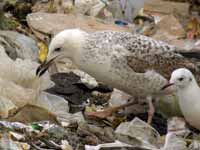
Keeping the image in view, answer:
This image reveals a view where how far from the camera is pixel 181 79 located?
4.90 meters

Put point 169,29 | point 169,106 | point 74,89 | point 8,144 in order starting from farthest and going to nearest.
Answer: point 169,29 < point 74,89 < point 169,106 < point 8,144

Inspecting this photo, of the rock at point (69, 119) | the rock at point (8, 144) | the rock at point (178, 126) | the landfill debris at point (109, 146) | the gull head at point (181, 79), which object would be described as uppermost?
the gull head at point (181, 79)

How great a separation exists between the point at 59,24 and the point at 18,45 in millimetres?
693

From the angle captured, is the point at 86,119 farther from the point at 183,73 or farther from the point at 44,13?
the point at 44,13

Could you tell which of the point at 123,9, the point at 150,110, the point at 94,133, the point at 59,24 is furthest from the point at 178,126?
the point at 123,9

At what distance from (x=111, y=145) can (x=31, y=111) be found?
2.01 ft

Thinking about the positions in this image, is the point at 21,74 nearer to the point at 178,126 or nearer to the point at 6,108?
the point at 6,108

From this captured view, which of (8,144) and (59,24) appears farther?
(59,24)

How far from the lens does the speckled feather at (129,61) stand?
16.1 ft

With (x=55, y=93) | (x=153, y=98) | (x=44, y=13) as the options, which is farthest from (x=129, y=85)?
(x=44, y=13)

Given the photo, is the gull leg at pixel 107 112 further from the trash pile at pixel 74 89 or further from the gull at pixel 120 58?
the gull at pixel 120 58

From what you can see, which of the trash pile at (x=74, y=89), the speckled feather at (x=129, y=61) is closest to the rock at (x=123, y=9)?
the trash pile at (x=74, y=89)

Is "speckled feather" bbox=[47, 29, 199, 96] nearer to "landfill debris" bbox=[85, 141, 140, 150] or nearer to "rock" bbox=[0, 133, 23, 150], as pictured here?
"landfill debris" bbox=[85, 141, 140, 150]

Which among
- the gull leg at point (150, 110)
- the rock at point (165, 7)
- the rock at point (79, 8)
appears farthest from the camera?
the rock at point (165, 7)
